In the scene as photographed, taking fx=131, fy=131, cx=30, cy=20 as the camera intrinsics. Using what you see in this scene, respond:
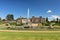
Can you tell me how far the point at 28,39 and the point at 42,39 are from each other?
893 millimetres

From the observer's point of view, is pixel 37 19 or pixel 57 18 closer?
pixel 57 18

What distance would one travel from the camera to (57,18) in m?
28.5

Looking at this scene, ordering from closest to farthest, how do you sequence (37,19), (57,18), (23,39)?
(23,39) < (57,18) < (37,19)

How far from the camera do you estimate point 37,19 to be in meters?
38.1

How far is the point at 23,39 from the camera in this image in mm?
8258

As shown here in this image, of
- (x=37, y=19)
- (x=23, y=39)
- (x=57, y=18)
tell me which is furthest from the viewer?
(x=37, y=19)

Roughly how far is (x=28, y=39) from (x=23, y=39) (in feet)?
1.04

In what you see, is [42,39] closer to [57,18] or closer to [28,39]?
[28,39]

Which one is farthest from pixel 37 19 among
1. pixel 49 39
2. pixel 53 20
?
pixel 49 39

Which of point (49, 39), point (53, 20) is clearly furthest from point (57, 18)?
point (49, 39)

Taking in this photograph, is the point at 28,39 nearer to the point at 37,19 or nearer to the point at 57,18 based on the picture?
the point at 57,18

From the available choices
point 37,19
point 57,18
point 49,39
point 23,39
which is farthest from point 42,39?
point 37,19

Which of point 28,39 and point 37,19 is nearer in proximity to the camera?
point 28,39

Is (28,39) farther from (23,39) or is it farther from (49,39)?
(49,39)
